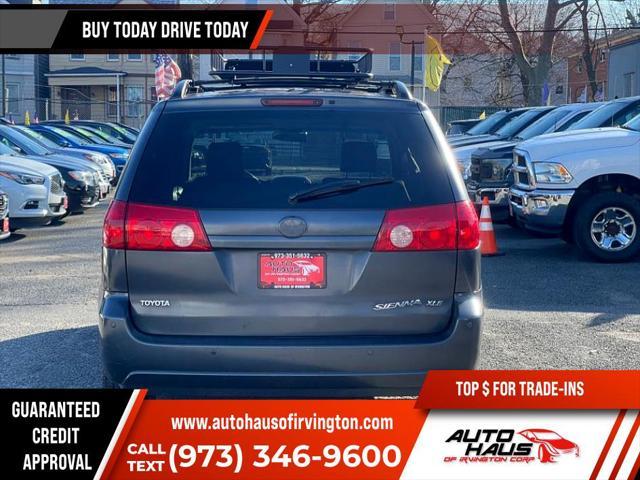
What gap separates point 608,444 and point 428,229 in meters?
1.25

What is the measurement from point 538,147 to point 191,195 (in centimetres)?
740

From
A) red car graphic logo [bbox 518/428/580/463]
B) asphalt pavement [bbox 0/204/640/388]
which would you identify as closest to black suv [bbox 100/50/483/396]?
red car graphic logo [bbox 518/428/580/463]

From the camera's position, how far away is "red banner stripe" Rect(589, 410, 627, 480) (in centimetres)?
421

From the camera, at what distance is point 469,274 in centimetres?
461

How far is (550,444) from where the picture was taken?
430 centimetres

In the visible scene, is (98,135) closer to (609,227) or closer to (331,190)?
(609,227)

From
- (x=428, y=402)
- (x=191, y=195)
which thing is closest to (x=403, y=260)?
(x=428, y=402)

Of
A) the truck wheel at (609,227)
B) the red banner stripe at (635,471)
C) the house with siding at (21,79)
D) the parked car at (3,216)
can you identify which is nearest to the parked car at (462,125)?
the truck wheel at (609,227)

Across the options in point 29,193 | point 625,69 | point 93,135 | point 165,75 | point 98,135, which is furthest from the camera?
point 625,69

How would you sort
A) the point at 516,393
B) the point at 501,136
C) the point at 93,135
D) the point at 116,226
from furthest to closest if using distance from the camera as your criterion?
the point at 93,135, the point at 501,136, the point at 516,393, the point at 116,226

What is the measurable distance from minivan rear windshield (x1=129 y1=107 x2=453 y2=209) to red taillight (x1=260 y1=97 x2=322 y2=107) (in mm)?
30

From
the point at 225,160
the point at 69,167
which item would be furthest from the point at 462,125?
the point at 225,160

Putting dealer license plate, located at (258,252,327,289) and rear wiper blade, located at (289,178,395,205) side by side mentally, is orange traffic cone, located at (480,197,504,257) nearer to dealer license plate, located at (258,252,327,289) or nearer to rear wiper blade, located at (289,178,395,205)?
rear wiper blade, located at (289,178,395,205)

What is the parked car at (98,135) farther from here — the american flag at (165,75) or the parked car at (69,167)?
the parked car at (69,167)
